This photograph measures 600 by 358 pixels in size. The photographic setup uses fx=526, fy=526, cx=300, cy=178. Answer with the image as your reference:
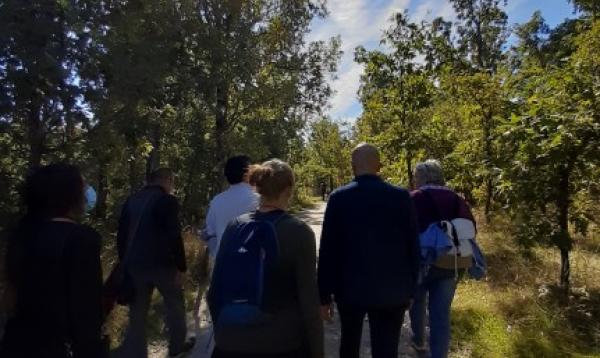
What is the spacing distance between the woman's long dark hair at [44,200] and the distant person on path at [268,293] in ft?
2.44

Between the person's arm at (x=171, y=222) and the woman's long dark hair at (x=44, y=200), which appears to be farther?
the person's arm at (x=171, y=222)

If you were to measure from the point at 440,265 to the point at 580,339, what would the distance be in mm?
2146

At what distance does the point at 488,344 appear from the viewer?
5.41 metres

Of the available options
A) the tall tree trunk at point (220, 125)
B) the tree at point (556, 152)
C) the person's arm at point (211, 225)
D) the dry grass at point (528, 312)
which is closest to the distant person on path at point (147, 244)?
the person's arm at point (211, 225)

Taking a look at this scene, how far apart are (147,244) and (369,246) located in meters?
2.16

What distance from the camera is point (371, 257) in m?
3.42

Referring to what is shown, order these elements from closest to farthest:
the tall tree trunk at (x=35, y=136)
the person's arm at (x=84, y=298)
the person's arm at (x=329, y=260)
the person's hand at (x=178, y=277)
A: the person's arm at (x=84, y=298) < the person's arm at (x=329, y=260) < the person's hand at (x=178, y=277) < the tall tree trunk at (x=35, y=136)

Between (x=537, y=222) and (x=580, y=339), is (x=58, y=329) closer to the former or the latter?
(x=580, y=339)

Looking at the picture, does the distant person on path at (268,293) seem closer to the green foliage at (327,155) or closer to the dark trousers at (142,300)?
the dark trousers at (142,300)

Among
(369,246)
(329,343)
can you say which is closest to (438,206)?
(369,246)

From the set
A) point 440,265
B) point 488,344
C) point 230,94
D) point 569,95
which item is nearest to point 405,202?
point 440,265

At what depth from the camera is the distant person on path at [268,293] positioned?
2379 millimetres

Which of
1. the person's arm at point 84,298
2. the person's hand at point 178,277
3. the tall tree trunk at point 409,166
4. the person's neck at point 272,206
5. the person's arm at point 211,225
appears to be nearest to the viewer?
the person's arm at point 84,298

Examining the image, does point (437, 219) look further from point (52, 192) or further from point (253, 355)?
point (52, 192)
